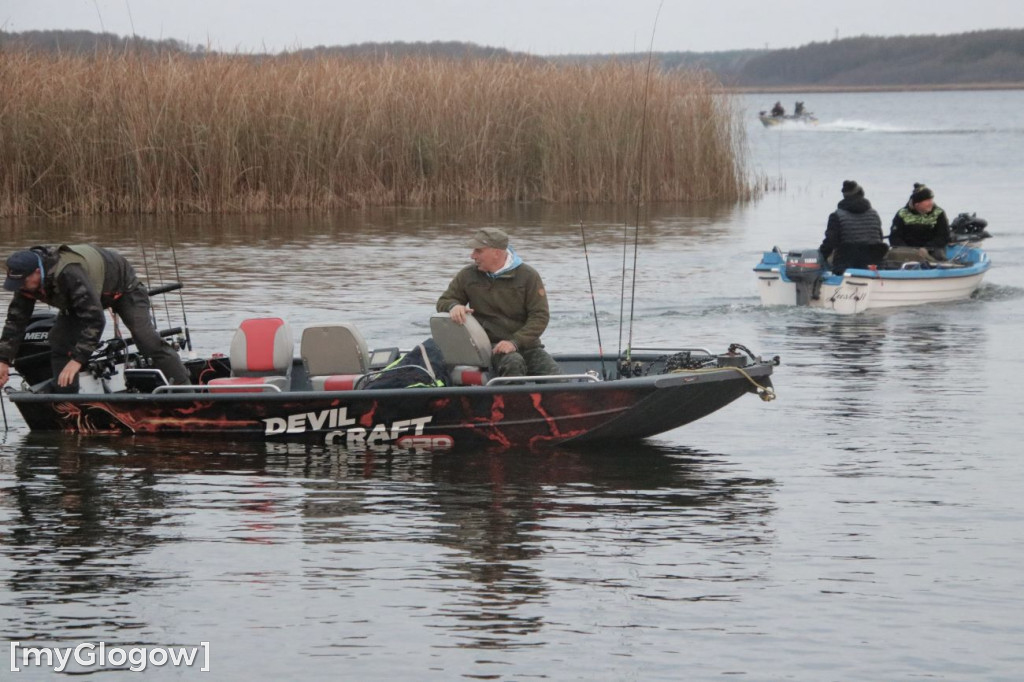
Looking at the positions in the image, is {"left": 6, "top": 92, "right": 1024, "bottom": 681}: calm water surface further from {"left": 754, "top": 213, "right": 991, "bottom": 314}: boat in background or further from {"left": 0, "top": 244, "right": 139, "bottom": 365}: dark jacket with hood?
{"left": 754, "top": 213, "right": 991, "bottom": 314}: boat in background

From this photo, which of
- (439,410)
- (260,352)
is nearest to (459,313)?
(439,410)

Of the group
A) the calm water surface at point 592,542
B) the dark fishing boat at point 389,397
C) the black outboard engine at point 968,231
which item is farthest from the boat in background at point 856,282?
the dark fishing boat at point 389,397

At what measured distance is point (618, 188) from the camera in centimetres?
2858

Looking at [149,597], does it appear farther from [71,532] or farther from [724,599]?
[724,599]

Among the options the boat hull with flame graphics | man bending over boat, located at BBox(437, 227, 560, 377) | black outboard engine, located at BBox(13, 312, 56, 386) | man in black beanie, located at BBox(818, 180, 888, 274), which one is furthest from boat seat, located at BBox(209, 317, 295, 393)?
man in black beanie, located at BBox(818, 180, 888, 274)

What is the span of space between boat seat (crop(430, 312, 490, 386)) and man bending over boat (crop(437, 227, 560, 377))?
0.07 m

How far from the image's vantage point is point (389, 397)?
33.9 ft

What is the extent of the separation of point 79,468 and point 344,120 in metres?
17.3

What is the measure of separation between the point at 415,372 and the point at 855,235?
816 centimetres

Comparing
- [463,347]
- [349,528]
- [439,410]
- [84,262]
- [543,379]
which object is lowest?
[349,528]

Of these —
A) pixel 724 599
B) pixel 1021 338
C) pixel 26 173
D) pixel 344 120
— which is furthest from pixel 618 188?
pixel 724 599

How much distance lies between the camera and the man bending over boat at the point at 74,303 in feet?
33.9

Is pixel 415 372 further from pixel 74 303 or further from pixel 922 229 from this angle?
pixel 922 229

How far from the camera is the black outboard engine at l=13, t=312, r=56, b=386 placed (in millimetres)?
A: 11156
